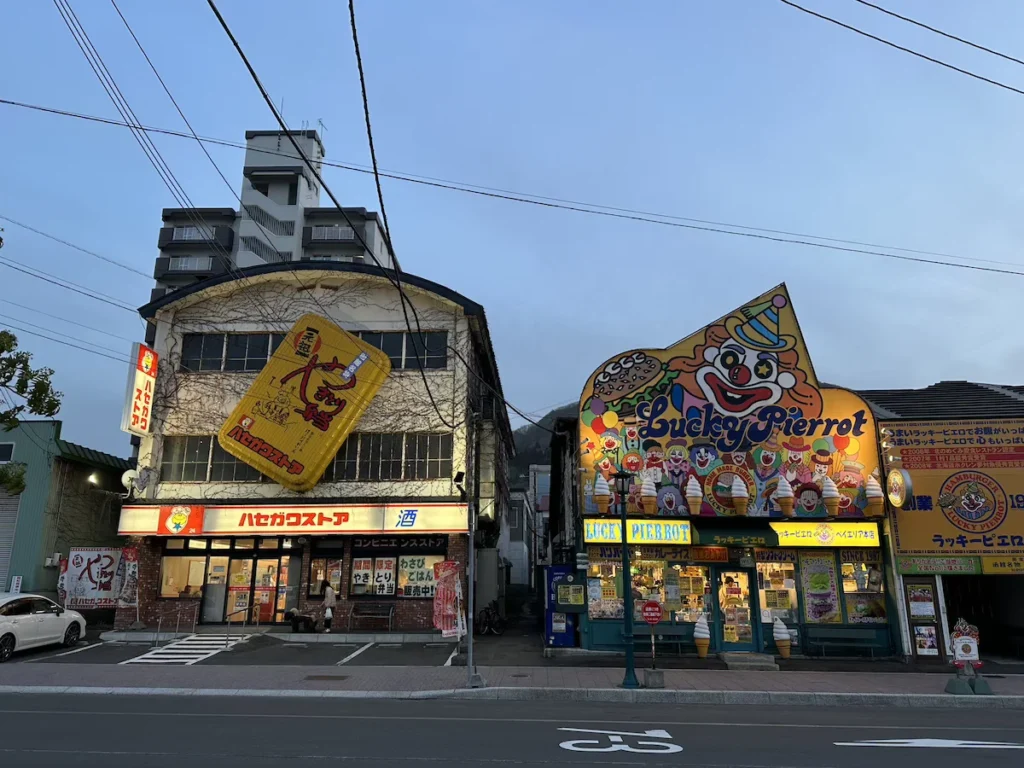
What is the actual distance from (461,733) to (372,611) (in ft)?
41.5

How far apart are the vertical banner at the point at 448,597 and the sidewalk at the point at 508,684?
159 inches

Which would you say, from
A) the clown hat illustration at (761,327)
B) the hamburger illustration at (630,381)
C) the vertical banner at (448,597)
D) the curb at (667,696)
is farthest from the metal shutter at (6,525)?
the clown hat illustration at (761,327)

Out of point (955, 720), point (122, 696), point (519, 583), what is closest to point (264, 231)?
point (519, 583)

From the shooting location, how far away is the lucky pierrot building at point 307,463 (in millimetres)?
21422

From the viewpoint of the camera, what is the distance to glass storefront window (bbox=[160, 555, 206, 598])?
2244cm

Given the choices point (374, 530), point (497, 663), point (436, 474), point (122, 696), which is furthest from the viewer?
point (436, 474)

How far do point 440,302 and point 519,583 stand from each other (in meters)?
27.8

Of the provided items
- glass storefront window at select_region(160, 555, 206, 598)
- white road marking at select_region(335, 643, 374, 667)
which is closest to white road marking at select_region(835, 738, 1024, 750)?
white road marking at select_region(335, 643, 374, 667)

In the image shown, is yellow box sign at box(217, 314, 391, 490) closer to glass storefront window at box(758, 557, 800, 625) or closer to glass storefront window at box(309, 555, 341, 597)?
glass storefront window at box(309, 555, 341, 597)

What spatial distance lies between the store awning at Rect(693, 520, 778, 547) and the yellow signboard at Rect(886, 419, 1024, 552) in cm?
342

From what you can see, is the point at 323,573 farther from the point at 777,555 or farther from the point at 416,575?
the point at 777,555

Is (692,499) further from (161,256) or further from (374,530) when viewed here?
(161,256)

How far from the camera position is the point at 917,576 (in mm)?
17828

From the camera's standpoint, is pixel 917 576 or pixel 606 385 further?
pixel 606 385
